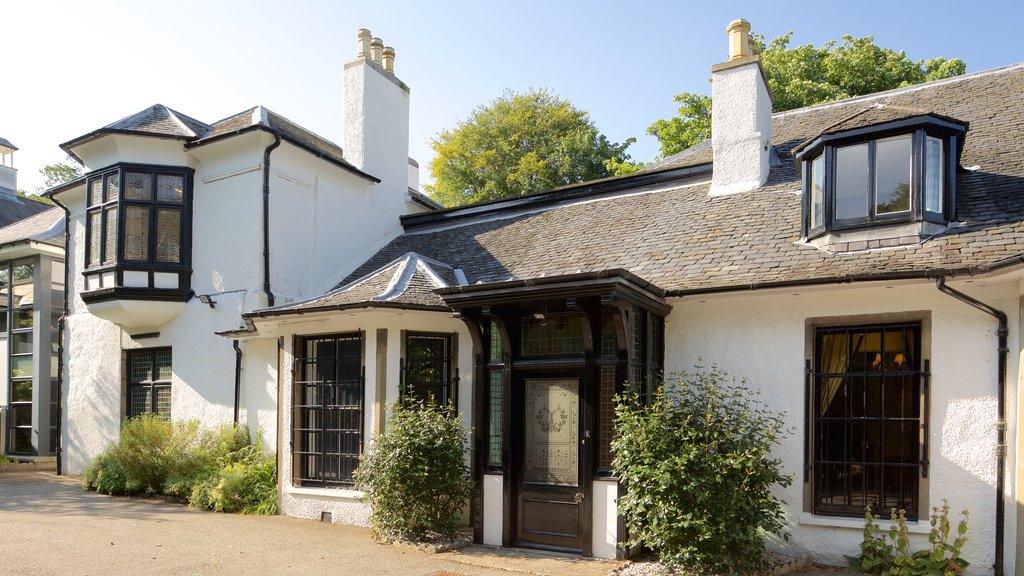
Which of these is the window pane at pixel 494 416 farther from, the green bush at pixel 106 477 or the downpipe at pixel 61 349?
the downpipe at pixel 61 349

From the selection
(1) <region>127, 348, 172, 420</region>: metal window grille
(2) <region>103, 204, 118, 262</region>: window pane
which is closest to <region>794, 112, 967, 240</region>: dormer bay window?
(1) <region>127, 348, 172, 420</region>: metal window grille

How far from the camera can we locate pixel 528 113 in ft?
113

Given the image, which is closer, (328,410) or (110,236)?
(328,410)

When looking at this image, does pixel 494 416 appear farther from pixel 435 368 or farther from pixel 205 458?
pixel 205 458

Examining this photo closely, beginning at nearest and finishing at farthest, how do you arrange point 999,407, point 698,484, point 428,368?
point 698,484
point 999,407
point 428,368

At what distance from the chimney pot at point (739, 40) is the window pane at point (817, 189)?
131 inches

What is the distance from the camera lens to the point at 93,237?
48.1 ft

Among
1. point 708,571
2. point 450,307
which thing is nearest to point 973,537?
point 708,571

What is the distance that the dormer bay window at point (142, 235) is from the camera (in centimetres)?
1380

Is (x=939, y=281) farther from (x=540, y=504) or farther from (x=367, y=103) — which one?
(x=367, y=103)

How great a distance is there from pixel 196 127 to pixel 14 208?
14673 mm

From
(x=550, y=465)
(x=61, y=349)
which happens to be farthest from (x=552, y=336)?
(x=61, y=349)

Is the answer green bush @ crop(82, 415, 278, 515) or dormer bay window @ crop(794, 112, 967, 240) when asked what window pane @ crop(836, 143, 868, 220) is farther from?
green bush @ crop(82, 415, 278, 515)

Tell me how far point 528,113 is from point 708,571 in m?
29.1
